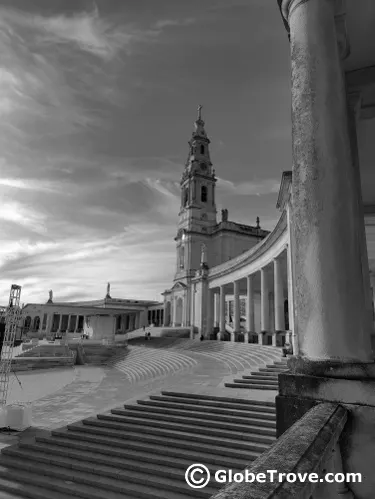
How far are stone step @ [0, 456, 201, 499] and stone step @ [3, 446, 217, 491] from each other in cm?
9

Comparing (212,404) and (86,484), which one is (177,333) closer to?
(212,404)

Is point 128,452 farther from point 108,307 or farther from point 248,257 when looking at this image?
point 108,307

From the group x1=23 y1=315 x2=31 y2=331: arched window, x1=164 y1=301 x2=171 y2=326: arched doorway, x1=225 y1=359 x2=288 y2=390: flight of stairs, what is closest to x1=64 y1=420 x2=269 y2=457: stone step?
x1=225 y1=359 x2=288 y2=390: flight of stairs

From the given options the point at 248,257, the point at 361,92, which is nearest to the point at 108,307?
the point at 248,257

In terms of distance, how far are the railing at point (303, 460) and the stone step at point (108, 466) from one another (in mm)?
4883

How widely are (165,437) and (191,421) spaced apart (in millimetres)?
839

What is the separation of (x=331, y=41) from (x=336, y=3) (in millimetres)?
606

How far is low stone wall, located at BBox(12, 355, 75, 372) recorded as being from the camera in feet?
97.8

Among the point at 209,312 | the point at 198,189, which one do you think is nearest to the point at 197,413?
the point at 209,312

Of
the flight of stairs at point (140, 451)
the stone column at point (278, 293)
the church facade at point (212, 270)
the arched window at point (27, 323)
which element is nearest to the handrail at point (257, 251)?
A: the church facade at point (212, 270)

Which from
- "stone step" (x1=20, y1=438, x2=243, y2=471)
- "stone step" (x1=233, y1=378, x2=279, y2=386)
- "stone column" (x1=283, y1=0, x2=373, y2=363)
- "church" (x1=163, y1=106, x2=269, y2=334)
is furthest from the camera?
"church" (x1=163, y1=106, x2=269, y2=334)

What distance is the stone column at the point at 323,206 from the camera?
11.2ft

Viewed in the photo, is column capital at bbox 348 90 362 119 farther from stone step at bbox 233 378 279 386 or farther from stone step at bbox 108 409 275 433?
stone step at bbox 233 378 279 386

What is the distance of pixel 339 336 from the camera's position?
3371 mm
